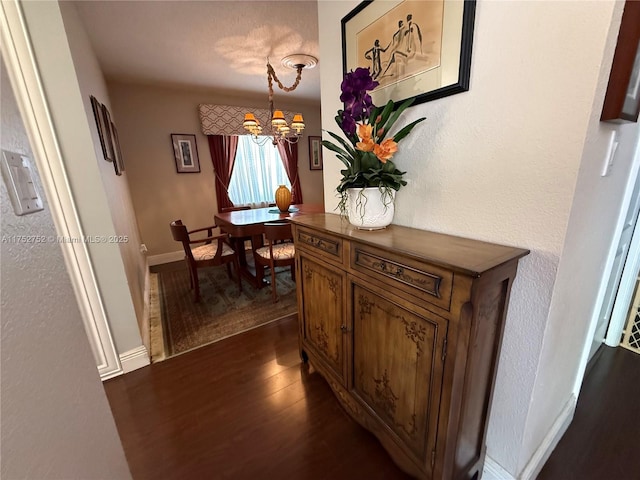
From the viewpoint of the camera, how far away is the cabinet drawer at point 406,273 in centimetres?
78

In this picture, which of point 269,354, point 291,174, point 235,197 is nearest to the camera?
point 269,354

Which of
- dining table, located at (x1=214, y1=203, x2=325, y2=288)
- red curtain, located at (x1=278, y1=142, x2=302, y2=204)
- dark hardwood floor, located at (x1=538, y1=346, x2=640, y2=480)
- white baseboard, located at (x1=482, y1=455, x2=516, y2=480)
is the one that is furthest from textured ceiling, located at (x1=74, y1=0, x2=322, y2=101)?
dark hardwood floor, located at (x1=538, y1=346, x2=640, y2=480)

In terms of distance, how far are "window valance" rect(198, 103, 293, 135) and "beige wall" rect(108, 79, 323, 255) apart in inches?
5.0

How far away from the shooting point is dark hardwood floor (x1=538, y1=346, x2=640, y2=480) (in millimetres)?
1152

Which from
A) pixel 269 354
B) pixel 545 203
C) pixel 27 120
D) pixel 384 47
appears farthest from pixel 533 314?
pixel 27 120

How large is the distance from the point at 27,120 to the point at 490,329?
2269mm

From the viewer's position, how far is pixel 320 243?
129 cm

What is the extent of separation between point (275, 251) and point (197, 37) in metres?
2.05

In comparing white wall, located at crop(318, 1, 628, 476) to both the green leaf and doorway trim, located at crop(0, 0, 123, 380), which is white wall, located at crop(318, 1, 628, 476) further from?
doorway trim, located at crop(0, 0, 123, 380)

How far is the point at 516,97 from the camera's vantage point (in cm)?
83

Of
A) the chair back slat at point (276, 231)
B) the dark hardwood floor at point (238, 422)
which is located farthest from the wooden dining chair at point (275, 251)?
the dark hardwood floor at point (238, 422)

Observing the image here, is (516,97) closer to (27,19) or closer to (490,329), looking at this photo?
(490,329)

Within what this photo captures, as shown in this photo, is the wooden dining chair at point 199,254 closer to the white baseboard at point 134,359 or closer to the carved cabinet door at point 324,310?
the white baseboard at point 134,359

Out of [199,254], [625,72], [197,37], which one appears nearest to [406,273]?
[625,72]
